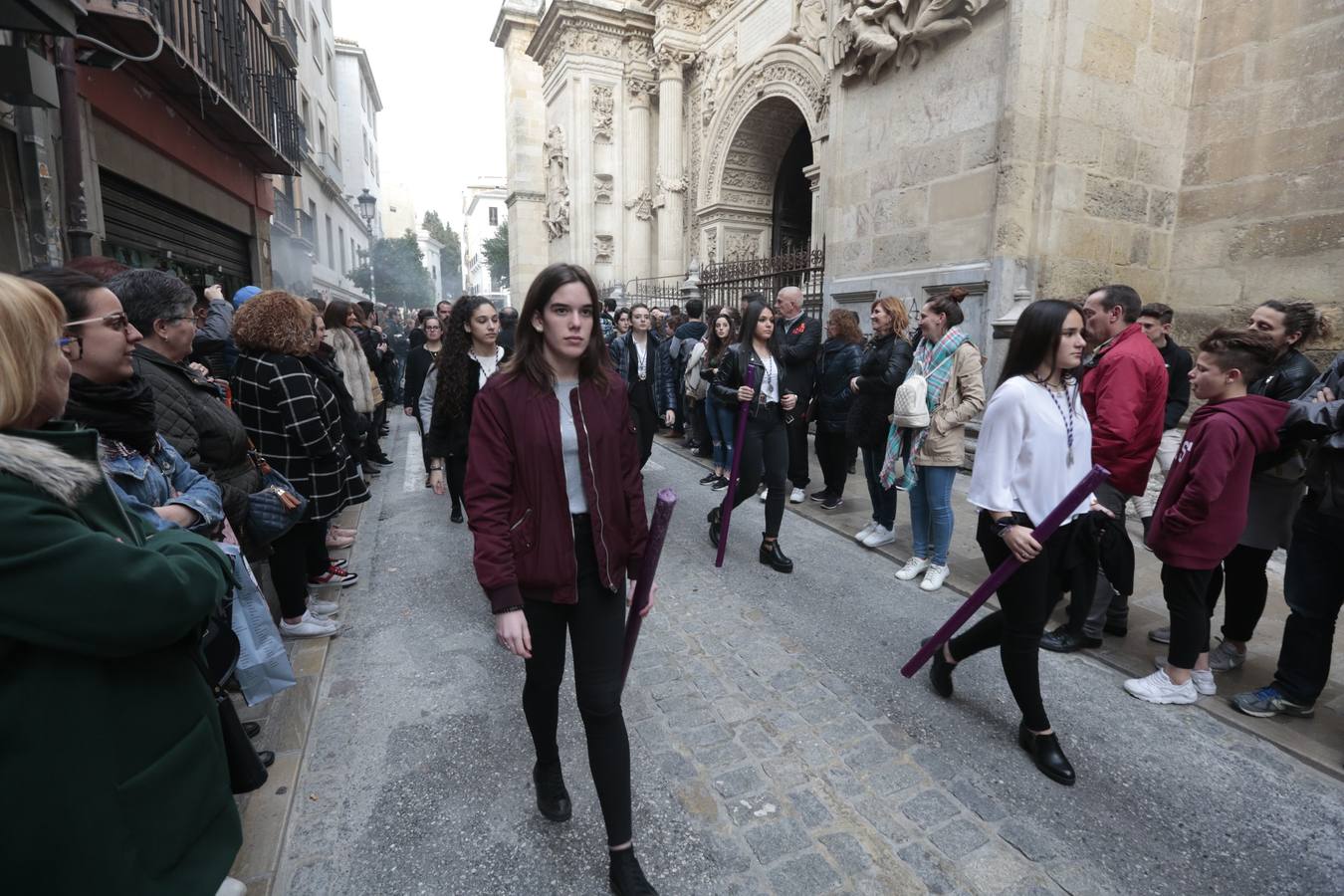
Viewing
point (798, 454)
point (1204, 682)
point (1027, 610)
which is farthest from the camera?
point (798, 454)

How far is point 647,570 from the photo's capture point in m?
2.18

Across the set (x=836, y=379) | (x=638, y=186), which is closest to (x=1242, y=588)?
(x=836, y=379)

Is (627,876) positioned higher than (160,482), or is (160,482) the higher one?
(160,482)

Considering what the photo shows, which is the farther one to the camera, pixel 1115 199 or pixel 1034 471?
pixel 1115 199

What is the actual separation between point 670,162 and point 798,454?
12053 millimetres

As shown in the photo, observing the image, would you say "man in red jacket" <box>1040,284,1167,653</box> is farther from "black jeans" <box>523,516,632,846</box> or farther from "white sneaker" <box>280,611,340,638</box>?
"white sneaker" <box>280,611,340,638</box>

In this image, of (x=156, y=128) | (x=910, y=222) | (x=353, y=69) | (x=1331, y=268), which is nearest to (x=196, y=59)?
(x=156, y=128)

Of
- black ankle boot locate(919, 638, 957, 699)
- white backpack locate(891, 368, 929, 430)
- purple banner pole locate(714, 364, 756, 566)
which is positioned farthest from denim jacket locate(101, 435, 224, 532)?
white backpack locate(891, 368, 929, 430)

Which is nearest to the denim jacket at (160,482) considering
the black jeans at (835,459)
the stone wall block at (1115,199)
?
the black jeans at (835,459)

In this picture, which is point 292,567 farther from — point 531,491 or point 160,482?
point 531,491

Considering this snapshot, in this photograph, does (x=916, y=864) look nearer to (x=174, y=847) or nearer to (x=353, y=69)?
(x=174, y=847)

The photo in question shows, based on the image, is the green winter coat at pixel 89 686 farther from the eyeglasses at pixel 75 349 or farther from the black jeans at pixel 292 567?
the black jeans at pixel 292 567

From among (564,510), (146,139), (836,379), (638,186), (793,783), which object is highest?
(638,186)

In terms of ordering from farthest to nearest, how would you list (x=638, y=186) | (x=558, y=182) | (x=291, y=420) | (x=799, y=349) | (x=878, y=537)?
1. (x=558, y=182)
2. (x=638, y=186)
3. (x=799, y=349)
4. (x=878, y=537)
5. (x=291, y=420)
